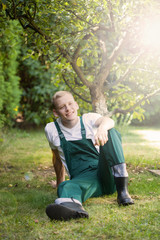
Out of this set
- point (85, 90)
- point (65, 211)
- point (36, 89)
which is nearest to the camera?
point (65, 211)

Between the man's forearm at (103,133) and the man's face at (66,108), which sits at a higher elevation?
the man's face at (66,108)

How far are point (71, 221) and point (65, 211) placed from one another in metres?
0.10

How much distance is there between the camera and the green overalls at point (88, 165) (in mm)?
2480

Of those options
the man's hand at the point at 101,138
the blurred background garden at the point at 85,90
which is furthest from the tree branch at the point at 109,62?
the man's hand at the point at 101,138

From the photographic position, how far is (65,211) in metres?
2.16

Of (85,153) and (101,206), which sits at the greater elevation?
(85,153)

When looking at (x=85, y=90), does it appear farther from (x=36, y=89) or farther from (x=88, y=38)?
(x=36, y=89)

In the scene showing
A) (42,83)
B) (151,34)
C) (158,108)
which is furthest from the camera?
(158,108)

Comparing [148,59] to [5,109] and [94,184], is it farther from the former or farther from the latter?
[5,109]

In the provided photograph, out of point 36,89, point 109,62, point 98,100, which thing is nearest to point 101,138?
point 98,100

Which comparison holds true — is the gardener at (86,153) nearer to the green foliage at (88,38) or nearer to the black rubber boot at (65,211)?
the black rubber boot at (65,211)

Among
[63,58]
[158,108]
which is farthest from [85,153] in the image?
[158,108]

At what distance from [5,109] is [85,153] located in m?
4.83

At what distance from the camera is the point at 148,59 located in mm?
4594
